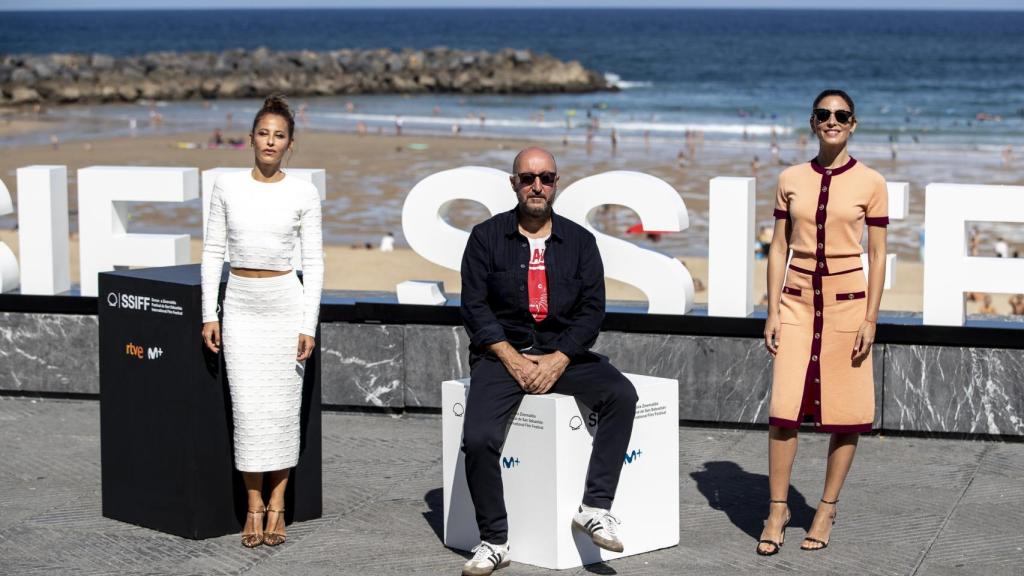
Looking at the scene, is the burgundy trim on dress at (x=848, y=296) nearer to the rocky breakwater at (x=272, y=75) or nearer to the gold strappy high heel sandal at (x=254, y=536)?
the gold strappy high heel sandal at (x=254, y=536)

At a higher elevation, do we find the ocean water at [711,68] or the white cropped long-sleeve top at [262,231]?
the ocean water at [711,68]

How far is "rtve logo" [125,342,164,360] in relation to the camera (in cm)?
629

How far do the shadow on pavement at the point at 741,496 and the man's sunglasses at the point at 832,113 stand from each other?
6.07 ft

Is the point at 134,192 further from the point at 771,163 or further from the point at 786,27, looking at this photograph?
the point at 786,27

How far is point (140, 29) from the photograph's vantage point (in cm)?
16525

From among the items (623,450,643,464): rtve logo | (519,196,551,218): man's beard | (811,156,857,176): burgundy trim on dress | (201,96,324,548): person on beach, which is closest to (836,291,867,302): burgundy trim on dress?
(811,156,857,176): burgundy trim on dress

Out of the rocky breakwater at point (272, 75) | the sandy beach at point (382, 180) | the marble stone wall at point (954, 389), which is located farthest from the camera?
the rocky breakwater at point (272, 75)

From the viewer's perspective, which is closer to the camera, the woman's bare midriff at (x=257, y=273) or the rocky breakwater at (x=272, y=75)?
the woman's bare midriff at (x=257, y=273)

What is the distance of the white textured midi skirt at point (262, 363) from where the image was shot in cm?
606

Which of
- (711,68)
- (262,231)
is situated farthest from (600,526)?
(711,68)

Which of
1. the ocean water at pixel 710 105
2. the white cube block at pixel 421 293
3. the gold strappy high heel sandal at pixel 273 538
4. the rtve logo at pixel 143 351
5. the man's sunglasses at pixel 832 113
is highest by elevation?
the ocean water at pixel 710 105

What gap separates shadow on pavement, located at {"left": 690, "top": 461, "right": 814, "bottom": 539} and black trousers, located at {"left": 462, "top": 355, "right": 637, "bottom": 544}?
955 mm

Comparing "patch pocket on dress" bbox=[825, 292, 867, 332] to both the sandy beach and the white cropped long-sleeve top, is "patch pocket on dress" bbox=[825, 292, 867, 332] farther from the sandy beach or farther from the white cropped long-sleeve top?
the sandy beach

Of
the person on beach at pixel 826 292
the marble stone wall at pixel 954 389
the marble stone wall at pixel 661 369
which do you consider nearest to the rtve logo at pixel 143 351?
the marble stone wall at pixel 661 369
